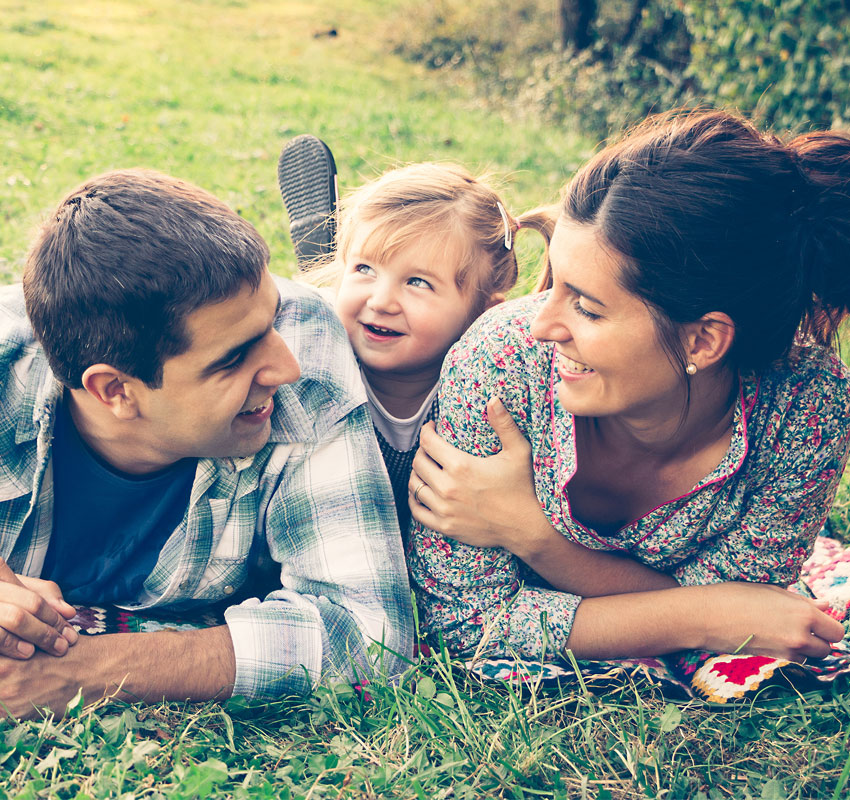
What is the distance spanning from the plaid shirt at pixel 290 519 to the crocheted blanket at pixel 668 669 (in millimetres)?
97

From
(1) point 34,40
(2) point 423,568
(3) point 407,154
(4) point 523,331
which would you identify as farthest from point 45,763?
(1) point 34,40

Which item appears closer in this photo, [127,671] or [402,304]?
[127,671]

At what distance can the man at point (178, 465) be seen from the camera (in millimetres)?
2117

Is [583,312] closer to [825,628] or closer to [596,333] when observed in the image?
[596,333]

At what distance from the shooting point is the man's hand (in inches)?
80.4

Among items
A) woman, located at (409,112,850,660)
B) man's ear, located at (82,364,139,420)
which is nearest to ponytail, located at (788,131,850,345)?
woman, located at (409,112,850,660)

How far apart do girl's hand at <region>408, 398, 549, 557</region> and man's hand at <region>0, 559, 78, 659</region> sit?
976 mm

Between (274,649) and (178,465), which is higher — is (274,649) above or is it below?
below

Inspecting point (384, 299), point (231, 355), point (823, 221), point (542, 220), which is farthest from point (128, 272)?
point (823, 221)

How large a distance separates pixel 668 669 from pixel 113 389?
1713 millimetres

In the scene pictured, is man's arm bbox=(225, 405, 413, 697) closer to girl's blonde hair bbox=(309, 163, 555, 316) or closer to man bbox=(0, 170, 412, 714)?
man bbox=(0, 170, 412, 714)

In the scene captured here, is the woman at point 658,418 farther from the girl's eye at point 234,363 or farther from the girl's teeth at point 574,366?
the girl's eye at point 234,363

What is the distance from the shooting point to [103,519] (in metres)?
2.51

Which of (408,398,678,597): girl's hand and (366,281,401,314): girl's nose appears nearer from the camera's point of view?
(408,398,678,597): girl's hand
